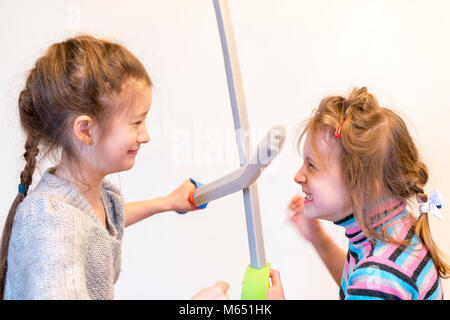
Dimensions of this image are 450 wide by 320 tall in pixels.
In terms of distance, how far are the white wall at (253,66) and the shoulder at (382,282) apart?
1.55ft

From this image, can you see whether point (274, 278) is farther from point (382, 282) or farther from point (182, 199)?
point (182, 199)

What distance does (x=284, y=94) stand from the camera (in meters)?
1.10

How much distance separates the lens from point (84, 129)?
2.15 feet

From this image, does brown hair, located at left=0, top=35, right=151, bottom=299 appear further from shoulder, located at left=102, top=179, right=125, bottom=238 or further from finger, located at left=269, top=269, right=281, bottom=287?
finger, located at left=269, top=269, right=281, bottom=287

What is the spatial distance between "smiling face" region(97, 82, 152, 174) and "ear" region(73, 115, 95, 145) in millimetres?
21

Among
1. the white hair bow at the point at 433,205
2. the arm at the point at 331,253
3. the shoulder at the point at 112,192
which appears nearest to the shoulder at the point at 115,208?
the shoulder at the point at 112,192

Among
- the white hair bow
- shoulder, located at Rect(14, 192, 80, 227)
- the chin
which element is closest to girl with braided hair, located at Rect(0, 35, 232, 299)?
shoulder, located at Rect(14, 192, 80, 227)

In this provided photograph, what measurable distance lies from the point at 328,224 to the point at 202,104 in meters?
0.41

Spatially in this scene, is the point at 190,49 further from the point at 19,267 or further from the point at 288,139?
the point at 19,267

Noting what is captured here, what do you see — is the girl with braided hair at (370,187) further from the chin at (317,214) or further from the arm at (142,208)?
the arm at (142,208)

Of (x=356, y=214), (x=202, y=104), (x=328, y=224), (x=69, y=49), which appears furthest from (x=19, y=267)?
(x=328, y=224)

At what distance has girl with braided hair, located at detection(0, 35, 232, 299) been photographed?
0.57 m

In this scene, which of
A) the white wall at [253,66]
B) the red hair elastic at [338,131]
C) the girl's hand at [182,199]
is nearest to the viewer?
the red hair elastic at [338,131]

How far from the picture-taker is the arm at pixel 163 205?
2.76 ft
